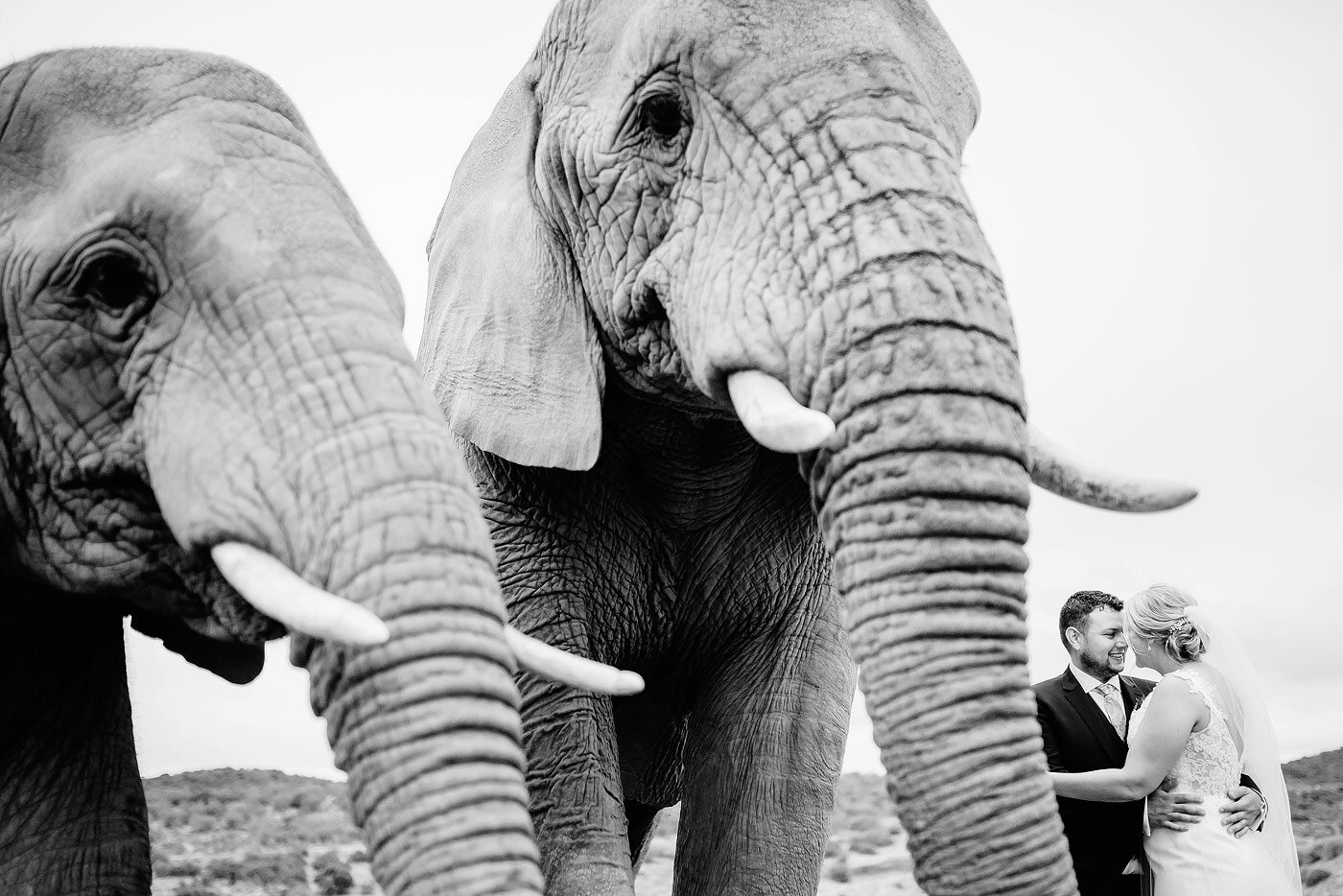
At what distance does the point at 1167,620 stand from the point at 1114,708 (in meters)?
0.40

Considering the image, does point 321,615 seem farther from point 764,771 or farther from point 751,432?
point 764,771

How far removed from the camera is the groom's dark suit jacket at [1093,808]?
452 centimetres

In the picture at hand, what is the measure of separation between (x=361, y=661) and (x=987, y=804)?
1178mm

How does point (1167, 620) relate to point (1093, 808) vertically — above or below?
above

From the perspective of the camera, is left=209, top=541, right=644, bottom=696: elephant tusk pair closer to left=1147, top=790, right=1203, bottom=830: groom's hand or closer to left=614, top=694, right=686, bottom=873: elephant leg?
left=614, top=694, right=686, bottom=873: elephant leg

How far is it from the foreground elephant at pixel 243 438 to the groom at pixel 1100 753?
251 cm

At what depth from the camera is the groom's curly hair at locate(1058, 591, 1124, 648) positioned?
4.79 m

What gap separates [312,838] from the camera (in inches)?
500

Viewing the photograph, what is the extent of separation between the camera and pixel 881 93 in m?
3.35

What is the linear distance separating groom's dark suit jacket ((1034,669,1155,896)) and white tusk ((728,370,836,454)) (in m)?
1.81

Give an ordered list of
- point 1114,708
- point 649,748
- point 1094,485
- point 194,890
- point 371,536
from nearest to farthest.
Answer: point 371,536
point 1094,485
point 1114,708
point 649,748
point 194,890

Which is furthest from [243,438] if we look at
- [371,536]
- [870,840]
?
[870,840]

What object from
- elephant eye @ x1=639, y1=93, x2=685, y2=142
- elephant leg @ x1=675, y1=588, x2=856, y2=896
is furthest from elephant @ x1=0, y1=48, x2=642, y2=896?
elephant leg @ x1=675, y1=588, x2=856, y2=896

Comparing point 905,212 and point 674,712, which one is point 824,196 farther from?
point 674,712
